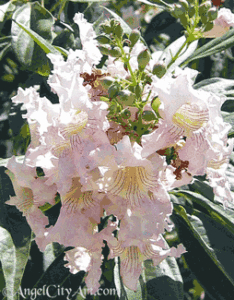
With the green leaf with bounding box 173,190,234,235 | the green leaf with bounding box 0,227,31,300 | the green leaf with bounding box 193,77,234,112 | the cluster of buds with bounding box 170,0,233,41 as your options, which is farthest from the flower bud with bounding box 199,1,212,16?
the green leaf with bounding box 0,227,31,300

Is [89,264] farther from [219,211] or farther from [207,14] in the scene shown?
[207,14]

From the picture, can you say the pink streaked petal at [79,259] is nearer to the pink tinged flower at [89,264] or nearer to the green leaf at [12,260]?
the pink tinged flower at [89,264]

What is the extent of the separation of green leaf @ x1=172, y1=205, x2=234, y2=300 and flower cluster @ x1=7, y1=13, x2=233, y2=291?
202 mm

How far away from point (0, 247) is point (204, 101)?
57 centimetres

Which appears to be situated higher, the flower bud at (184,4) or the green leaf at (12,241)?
the flower bud at (184,4)

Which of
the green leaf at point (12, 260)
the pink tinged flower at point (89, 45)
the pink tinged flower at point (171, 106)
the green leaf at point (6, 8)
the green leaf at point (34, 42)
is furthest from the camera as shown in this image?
the green leaf at point (6, 8)

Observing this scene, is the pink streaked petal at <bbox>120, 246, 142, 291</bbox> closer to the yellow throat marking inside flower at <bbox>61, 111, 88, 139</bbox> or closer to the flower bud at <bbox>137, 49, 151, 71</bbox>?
the yellow throat marking inside flower at <bbox>61, 111, 88, 139</bbox>

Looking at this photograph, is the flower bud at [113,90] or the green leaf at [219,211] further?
the green leaf at [219,211]

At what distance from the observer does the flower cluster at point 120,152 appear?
688 millimetres

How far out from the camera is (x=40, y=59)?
113cm

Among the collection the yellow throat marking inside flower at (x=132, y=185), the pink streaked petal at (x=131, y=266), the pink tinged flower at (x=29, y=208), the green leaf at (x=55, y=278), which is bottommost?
the green leaf at (x=55, y=278)

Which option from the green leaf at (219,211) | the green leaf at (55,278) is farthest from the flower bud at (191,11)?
the green leaf at (55,278)

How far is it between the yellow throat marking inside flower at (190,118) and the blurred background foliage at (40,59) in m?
0.55

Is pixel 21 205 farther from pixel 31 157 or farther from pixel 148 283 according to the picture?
pixel 148 283
